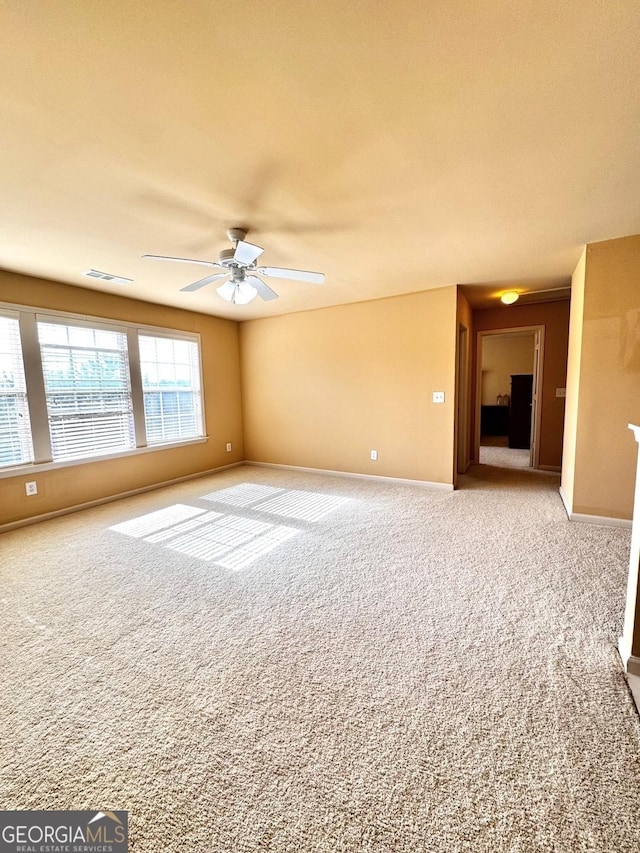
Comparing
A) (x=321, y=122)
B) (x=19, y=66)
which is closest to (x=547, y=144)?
(x=321, y=122)

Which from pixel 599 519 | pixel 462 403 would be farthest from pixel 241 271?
pixel 599 519

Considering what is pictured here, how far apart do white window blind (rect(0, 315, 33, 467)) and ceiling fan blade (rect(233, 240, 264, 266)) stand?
2.53 meters

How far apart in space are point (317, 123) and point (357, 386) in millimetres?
3463

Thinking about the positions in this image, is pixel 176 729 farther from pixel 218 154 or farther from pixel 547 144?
pixel 547 144

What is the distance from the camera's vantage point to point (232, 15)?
3.62ft

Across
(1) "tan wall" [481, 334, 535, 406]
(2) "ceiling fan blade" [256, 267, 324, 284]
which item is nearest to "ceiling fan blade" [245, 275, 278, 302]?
(2) "ceiling fan blade" [256, 267, 324, 284]

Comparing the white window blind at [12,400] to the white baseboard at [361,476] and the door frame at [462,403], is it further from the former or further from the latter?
the door frame at [462,403]

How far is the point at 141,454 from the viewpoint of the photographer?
450 cm

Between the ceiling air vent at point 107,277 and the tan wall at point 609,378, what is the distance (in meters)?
4.36

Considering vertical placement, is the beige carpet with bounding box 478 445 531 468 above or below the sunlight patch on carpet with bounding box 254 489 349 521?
above

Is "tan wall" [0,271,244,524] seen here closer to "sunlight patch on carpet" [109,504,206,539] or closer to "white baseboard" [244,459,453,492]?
"white baseboard" [244,459,453,492]

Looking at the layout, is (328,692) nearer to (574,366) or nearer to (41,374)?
(574,366)

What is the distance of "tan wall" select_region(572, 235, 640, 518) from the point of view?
2.90 metres

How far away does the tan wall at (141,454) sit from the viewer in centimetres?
343
